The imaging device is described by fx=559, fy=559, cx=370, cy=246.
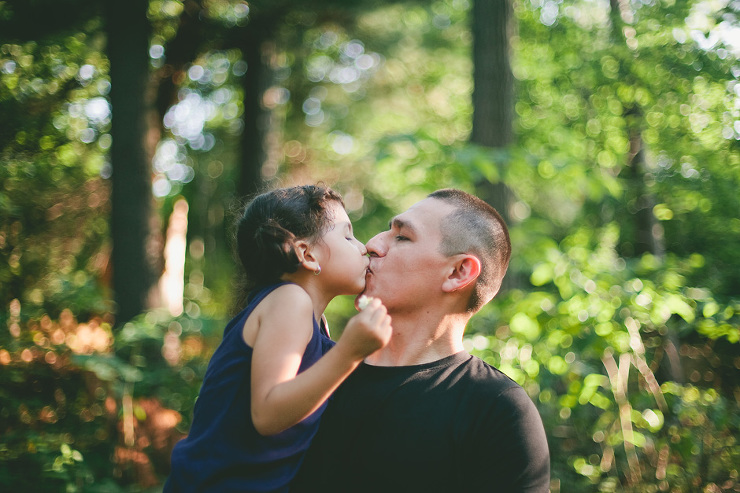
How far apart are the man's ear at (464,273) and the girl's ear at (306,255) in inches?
19.3

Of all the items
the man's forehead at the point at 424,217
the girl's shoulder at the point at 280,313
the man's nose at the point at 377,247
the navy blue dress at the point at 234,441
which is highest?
the man's forehead at the point at 424,217

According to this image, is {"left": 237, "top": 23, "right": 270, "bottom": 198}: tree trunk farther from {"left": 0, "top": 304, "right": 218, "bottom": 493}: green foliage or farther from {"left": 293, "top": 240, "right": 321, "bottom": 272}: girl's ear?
{"left": 293, "top": 240, "right": 321, "bottom": 272}: girl's ear

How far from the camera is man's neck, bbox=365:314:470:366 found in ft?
6.81

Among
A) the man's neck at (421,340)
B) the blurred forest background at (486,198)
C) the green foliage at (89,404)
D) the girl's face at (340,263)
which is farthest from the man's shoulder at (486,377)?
the green foliage at (89,404)

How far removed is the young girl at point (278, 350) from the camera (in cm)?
158

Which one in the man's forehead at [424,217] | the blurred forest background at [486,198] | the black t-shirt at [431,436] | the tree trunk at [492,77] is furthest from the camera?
the tree trunk at [492,77]

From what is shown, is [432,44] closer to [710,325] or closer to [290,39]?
[290,39]

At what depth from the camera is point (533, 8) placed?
38.3 ft

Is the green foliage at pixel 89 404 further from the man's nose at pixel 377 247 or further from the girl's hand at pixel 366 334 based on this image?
the girl's hand at pixel 366 334

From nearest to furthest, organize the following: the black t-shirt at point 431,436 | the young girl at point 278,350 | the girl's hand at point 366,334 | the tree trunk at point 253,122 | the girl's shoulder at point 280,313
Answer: the girl's hand at point 366,334 → the young girl at point 278,350 → the black t-shirt at point 431,436 → the girl's shoulder at point 280,313 → the tree trunk at point 253,122

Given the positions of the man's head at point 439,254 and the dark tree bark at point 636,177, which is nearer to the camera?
the man's head at point 439,254

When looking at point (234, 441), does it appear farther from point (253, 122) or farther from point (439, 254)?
point (253, 122)

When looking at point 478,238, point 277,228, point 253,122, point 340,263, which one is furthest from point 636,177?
point 277,228

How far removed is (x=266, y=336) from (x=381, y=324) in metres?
0.48
